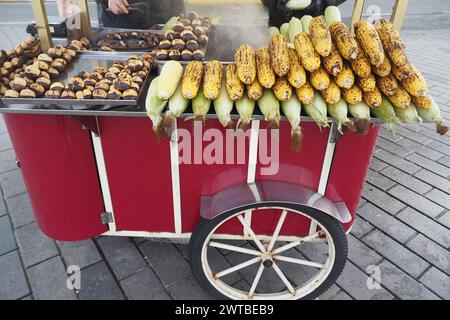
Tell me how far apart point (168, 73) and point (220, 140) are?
432 mm

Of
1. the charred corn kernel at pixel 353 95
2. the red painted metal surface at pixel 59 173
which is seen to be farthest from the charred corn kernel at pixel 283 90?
the red painted metal surface at pixel 59 173

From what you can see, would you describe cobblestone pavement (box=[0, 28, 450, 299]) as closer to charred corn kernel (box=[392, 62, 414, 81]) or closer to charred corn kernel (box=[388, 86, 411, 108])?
charred corn kernel (box=[388, 86, 411, 108])

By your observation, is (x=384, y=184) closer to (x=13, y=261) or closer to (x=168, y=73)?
(x=168, y=73)

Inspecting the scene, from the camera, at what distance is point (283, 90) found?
161cm

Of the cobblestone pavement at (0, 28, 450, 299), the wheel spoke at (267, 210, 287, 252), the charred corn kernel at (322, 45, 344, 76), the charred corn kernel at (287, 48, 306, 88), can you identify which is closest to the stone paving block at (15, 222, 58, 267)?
the cobblestone pavement at (0, 28, 450, 299)

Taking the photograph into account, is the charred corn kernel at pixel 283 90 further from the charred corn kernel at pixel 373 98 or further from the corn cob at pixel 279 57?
the charred corn kernel at pixel 373 98

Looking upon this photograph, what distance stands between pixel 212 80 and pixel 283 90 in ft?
1.12

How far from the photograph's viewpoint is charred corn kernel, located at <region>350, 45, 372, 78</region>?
1.58m

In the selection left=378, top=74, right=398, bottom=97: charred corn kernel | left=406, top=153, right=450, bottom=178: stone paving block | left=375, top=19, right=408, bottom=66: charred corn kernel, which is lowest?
left=406, top=153, right=450, bottom=178: stone paving block

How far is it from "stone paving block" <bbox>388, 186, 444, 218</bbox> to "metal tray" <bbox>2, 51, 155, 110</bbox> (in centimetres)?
243

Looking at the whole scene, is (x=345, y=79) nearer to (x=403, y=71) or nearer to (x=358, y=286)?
(x=403, y=71)

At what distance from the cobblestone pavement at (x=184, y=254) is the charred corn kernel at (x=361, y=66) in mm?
1478

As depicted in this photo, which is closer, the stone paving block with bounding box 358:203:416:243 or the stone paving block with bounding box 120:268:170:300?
the stone paving block with bounding box 120:268:170:300
